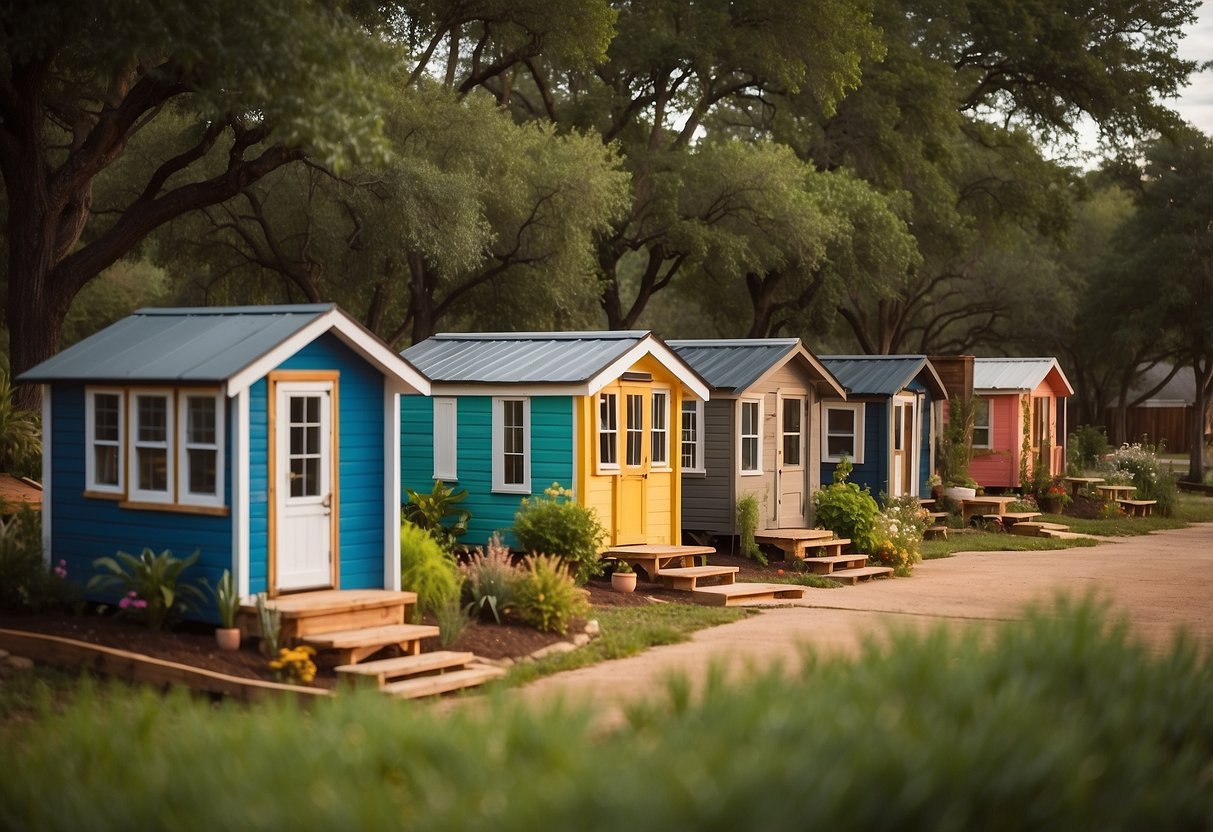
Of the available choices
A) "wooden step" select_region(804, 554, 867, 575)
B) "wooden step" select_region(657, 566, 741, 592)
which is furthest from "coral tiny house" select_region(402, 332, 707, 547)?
"wooden step" select_region(804, 554, 867, 575)

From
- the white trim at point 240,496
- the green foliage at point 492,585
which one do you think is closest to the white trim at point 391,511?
the green foliage at point 492,585

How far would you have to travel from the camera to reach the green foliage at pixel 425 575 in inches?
578

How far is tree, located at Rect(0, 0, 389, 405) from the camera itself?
1509cm

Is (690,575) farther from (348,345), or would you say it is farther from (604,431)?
(348,345)

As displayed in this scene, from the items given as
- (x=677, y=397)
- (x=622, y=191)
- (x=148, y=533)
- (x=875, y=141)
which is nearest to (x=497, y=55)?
(x=622, y=191)

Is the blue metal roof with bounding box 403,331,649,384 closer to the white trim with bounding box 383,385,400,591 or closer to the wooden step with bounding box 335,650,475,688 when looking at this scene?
the white trim with bounding box 383,385,400,591

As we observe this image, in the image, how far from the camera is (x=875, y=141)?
40.6m

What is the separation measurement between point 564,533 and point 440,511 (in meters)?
2.41

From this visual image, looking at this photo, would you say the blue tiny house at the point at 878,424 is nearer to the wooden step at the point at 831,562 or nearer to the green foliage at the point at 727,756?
the wooden step at the point at 831,562

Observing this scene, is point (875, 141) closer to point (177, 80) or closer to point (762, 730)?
point (177, 80)

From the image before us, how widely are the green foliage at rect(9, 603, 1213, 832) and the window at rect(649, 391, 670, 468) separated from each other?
1191 centimetres

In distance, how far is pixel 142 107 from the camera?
71.5ft

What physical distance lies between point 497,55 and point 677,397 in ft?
49.8

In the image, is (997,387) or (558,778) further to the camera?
(997,387)
